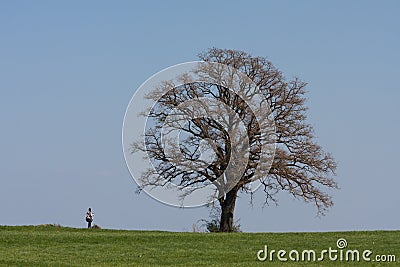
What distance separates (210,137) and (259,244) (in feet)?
39.4

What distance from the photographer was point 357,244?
26812mm

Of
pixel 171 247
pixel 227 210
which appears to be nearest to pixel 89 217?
pixel 227 210

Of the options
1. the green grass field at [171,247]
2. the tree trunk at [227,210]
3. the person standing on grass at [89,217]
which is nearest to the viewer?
the green grass field at [171,247]

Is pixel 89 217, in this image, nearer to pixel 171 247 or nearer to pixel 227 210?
pixel 227 210

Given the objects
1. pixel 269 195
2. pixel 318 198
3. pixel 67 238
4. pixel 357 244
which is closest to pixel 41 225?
pixel 67 238

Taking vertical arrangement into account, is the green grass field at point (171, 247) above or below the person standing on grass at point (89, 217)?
below

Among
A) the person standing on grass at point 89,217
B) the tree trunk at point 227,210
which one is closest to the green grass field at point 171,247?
the person standing on grass at point 89,217

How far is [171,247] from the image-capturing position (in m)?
26.6

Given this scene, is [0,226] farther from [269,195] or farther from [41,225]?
[269,195]

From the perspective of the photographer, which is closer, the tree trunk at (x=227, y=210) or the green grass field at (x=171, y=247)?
the green grass field at (x=171, y=247)

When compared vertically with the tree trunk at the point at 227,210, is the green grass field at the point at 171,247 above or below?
below

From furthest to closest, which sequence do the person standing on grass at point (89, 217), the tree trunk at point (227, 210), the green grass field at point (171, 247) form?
the tree trunk at point (227, 210)
the person standing on grass at point (89, 217)
the green grass field at point (171, 247)

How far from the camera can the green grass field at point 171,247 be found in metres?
22.6

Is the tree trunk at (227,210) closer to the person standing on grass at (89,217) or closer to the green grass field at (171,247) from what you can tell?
the person standing on grass at (89,217)
